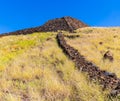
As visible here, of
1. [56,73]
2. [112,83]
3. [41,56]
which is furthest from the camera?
[41,56]

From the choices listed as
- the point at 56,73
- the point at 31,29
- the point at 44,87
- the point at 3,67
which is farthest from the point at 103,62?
the point at 31,29

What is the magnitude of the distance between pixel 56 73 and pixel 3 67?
12.4 feet

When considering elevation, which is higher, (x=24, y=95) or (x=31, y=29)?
(x=31, y=29)

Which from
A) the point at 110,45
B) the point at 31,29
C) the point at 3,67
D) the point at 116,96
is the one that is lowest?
the point at 116,96

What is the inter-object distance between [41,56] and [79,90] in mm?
11520

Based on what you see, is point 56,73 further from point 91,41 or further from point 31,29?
point 31,29

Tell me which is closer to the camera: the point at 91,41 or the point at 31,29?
the point at 91,41

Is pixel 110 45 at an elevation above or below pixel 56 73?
above

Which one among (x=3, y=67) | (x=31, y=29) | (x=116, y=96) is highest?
(x=31, y=29)

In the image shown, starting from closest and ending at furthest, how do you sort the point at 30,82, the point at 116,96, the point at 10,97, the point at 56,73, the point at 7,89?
1. the point at 116,96
2. the point at 10,97
3. the point at 7,89
4. the point at 30,82
5. the point at 56,73

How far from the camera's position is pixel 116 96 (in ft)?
27.9

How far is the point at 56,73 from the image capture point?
1446 cm

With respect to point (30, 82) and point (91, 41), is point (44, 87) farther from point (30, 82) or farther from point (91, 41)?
point (91, 41)

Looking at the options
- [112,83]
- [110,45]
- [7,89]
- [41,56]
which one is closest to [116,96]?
[112,83]
